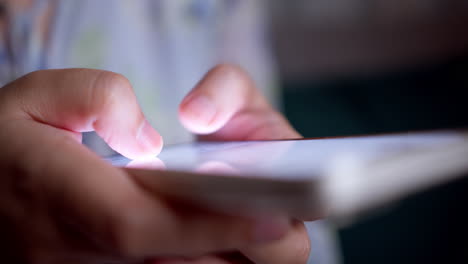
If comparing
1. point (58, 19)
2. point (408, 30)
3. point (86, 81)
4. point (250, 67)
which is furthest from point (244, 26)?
point (408, 30)

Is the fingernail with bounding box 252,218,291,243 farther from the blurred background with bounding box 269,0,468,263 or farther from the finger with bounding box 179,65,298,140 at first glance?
the blurred background with bounding box 269,0,468,263

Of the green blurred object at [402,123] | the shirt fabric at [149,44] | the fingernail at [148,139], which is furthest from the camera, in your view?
the green blurred object at [402,123]

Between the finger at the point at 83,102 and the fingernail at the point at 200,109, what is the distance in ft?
0.23

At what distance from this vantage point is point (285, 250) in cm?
20

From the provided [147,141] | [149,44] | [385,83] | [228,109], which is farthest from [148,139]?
[385,83]

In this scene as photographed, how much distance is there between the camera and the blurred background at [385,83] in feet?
2.14

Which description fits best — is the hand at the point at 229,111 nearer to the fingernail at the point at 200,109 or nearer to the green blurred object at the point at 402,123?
the fingernail at the point at 200,109

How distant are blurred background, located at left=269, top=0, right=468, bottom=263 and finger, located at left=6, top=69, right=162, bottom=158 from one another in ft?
1.92

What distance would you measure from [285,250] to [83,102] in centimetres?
15

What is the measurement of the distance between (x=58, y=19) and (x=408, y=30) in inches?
36.5

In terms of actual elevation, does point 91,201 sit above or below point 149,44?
below

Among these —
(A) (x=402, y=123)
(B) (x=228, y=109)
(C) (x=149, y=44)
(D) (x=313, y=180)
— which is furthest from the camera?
(A) (x=402, y=123)

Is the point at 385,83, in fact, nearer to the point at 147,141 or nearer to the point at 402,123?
the point at 402,123

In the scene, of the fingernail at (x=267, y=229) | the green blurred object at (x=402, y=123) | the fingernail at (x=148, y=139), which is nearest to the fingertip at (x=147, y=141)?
the fingernail at (x=148, y=139)
